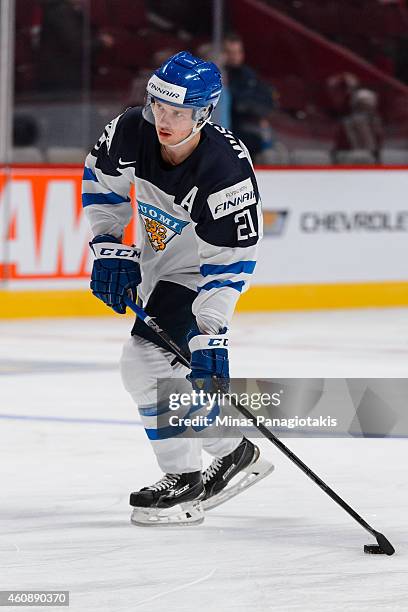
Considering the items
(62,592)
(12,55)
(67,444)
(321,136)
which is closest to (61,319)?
(12,55)

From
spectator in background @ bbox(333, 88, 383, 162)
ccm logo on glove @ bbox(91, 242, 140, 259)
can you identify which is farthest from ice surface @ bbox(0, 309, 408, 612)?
spectator in background @ bbox(333, 88, 383, 162)

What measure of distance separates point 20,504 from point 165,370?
570mm

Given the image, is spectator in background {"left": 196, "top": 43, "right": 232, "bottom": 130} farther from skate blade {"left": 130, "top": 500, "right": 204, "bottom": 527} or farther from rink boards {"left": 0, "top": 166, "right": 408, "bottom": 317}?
skate blade {"left": 130, "top": 500, "right": 204, "bottom": 527}

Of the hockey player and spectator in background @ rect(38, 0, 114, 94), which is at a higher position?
spectator in background @ rect(38, 0, 114, 94)

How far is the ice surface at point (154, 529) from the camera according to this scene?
3.51m

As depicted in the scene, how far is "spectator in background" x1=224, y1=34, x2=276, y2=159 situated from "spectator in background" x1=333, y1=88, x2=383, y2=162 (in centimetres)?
56

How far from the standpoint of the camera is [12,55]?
31.4 ft

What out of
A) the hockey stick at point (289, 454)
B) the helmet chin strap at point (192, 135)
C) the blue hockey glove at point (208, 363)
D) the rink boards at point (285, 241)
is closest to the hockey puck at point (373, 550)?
the hockey stick at point (289, 454)

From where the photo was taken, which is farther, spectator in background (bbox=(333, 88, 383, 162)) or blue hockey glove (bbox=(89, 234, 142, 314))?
spectator in background (bbox=(333, 88, 383, 162))

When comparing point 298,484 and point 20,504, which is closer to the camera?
point 20,504

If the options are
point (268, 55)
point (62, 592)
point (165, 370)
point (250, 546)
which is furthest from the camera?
point (268, 55)

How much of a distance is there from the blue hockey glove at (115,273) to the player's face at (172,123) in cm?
38

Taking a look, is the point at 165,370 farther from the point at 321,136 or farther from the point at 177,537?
the point at 321,136

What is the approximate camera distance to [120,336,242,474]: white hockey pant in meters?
4.30
